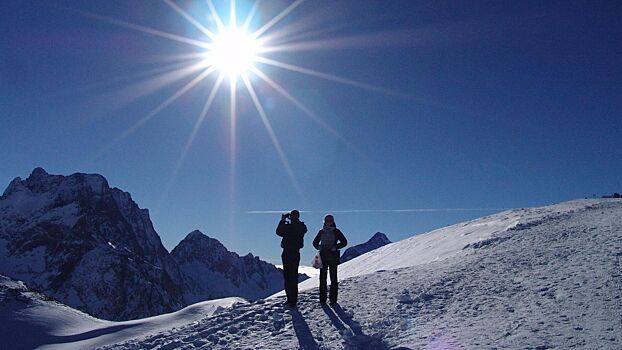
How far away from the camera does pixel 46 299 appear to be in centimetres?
1830

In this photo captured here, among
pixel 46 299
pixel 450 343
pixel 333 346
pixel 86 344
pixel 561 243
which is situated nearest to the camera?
pixel 450 343

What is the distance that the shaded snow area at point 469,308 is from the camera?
8000mm

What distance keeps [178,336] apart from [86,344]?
12.1ft

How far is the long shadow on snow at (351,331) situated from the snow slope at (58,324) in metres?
4.32

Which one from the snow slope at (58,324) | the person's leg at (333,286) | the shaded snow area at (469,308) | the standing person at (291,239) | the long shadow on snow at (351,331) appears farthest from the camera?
the snow slope at (58,324)

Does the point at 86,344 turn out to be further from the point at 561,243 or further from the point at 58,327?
the point at 561,243

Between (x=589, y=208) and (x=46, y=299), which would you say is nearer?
(x=46, y=299)

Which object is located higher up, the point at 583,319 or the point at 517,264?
the point at 517,264

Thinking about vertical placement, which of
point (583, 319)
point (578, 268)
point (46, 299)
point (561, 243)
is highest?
point (46, 299)

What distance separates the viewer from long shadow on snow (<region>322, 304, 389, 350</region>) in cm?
856

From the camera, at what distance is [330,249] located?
12.2m

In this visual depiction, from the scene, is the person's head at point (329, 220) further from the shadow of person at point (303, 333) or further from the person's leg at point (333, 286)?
the shadow of person at point (303, 333)

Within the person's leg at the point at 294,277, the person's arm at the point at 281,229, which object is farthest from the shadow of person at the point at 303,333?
the person's arm at the point at 281,229

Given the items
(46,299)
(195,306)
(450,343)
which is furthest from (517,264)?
(46,299)
